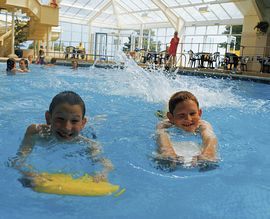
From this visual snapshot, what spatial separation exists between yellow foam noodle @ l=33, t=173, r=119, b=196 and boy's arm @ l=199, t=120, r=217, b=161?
2.55 feet

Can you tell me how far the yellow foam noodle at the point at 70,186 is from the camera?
1.92m

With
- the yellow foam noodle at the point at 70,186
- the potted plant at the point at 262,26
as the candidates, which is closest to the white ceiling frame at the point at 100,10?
the potted plant at the point at 262,26

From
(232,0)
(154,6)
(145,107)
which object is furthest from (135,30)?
(145,107)

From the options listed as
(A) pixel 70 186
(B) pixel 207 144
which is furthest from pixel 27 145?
(B) pixel 207 144

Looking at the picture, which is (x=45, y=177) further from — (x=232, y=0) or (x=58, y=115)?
(x=232, y=0)

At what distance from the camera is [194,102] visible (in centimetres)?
277

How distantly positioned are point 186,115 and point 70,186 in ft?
3.82

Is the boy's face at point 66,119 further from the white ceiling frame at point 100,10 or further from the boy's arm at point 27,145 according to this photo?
the white ceiling frame at point 100,10

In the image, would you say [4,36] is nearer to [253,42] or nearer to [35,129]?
[253,42]

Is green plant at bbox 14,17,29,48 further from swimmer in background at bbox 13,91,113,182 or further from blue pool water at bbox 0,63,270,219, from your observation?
swimmer in background at bbox 13,91,113,182

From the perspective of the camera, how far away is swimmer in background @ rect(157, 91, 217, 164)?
8.34 ft

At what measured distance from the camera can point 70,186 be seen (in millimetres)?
1960

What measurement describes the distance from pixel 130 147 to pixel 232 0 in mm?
17680

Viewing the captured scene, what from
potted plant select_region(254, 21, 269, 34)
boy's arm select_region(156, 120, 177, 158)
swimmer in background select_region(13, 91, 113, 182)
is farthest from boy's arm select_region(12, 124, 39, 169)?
potted plant select_region(254, 21, 269, 34)
